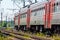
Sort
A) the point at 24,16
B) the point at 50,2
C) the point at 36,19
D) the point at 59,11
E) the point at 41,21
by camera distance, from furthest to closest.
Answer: the point at 24,16
the point at 36,19
the point at 41,21
the point at 50,2
the point at 59,11

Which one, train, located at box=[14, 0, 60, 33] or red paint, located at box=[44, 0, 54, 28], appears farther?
red paint, located at box=[44, 0, 54, 28]

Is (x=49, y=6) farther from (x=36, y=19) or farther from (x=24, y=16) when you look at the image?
(x=24, y=16)

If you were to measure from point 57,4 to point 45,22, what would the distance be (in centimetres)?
287

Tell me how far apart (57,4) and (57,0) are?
1.11 ft

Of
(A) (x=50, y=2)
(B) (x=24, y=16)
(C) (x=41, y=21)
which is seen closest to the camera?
(A) (x=50, y=2)

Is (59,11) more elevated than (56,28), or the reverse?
(59,11)

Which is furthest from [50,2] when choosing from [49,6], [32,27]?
[32,27]

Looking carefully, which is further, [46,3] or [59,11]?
[46,3]

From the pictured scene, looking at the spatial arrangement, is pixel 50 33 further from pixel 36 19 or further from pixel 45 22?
pixel 36 19

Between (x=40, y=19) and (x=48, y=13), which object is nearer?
(x=48, y=13)

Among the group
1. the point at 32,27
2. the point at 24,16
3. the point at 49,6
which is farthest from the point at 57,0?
the point at 24,16

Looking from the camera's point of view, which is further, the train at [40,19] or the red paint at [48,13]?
the red paint at [48,13]

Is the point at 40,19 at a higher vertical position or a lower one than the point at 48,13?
lower

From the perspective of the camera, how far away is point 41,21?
24.5 metres
